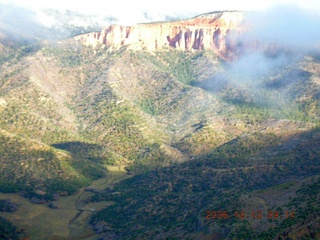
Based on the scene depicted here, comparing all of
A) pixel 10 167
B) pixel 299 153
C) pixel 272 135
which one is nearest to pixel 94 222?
pixel 10 167

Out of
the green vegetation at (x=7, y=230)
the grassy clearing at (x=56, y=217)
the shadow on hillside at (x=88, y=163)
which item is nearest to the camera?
the green vegetation at (x=7, y=230)

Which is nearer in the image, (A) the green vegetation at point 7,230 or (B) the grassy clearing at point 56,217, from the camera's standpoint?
(A) the green vegetation at point 7,230

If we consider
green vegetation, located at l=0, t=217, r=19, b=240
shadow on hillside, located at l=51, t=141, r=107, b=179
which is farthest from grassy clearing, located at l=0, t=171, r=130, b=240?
shadow on hillside, located at l=51, t=141, r=107, b=179

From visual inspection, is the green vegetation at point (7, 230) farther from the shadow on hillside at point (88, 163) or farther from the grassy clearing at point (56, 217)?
the shadow on hillside at point (88, 163)

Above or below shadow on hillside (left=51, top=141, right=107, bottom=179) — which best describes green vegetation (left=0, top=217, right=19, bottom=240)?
above

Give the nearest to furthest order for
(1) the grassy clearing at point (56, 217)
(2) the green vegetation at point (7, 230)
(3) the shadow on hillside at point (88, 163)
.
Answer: (2) the green vegetation at point (7, 230), (1) the grassy clearing at point (56, 217), (3) the shadow on hillside at point (88, 163)

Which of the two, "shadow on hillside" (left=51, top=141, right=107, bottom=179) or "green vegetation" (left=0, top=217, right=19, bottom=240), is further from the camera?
"shadow on hillside" (left=51, top=141, right=107, bottom=179)

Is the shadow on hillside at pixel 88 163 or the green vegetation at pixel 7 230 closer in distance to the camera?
the green vegetation at pixel 7 230

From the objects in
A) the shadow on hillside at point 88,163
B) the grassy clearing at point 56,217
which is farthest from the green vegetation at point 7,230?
the shadow on hillside at point 88,163

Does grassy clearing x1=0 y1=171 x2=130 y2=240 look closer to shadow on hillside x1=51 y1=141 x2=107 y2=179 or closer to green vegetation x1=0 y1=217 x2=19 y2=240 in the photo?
green vegetation x1=0 y1=217 x2=19 y2=240

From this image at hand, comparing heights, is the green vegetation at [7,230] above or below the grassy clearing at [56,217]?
above

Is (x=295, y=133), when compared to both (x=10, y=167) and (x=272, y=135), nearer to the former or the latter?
(x=272, y=135)
